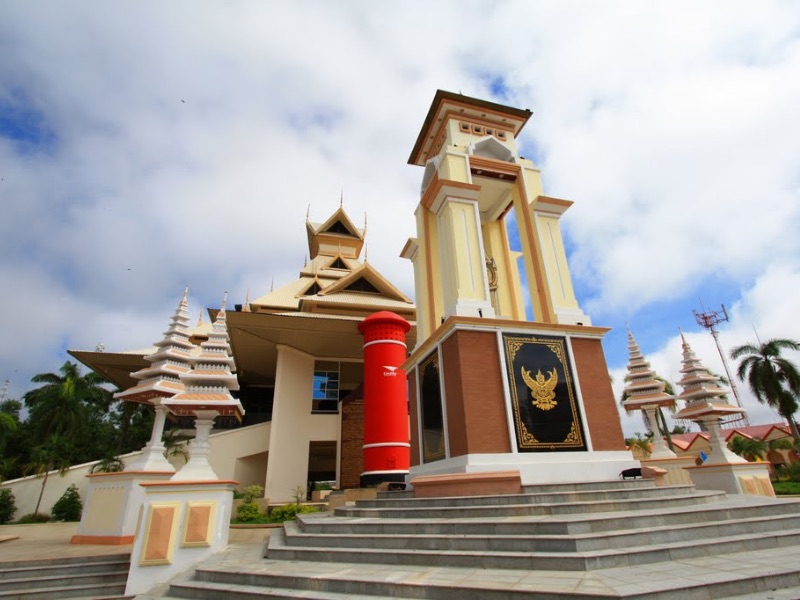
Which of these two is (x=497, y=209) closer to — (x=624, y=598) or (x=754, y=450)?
(x=624, y=598)

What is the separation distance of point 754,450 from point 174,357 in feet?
102

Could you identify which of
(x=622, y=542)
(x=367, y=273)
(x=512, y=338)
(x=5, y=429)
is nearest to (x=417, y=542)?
(x=622, y=542)

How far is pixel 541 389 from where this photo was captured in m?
7.62

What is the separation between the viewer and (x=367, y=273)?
22.0 metres

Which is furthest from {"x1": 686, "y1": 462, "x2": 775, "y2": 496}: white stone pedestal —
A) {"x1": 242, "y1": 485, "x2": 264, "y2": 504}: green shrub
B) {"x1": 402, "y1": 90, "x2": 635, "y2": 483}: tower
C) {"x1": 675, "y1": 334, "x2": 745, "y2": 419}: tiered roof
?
{"x1": 242, "y1": 485, "x2": 264, "y2": 504}: green shrub

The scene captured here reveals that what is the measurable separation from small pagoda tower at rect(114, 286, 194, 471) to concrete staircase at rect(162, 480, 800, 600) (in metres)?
4.53

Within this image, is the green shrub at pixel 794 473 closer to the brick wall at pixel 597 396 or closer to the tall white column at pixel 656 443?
A: the tall white column at pixel 656 443

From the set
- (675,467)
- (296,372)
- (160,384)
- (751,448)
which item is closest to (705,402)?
(675,467)

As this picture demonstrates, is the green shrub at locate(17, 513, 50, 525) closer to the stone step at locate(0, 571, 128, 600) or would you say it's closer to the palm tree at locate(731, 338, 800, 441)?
the stone step at locate(0, 571, 128, 600)

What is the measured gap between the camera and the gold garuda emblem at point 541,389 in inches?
297

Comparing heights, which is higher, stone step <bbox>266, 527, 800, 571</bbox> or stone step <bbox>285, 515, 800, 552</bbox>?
stone step <bbox>285, 515, 800, 552</bbox>

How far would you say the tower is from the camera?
23.6 ft

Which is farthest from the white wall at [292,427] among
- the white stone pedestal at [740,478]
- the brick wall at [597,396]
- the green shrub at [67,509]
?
the white stone pedestal at [740,478]

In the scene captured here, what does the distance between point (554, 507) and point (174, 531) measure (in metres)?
5.34
